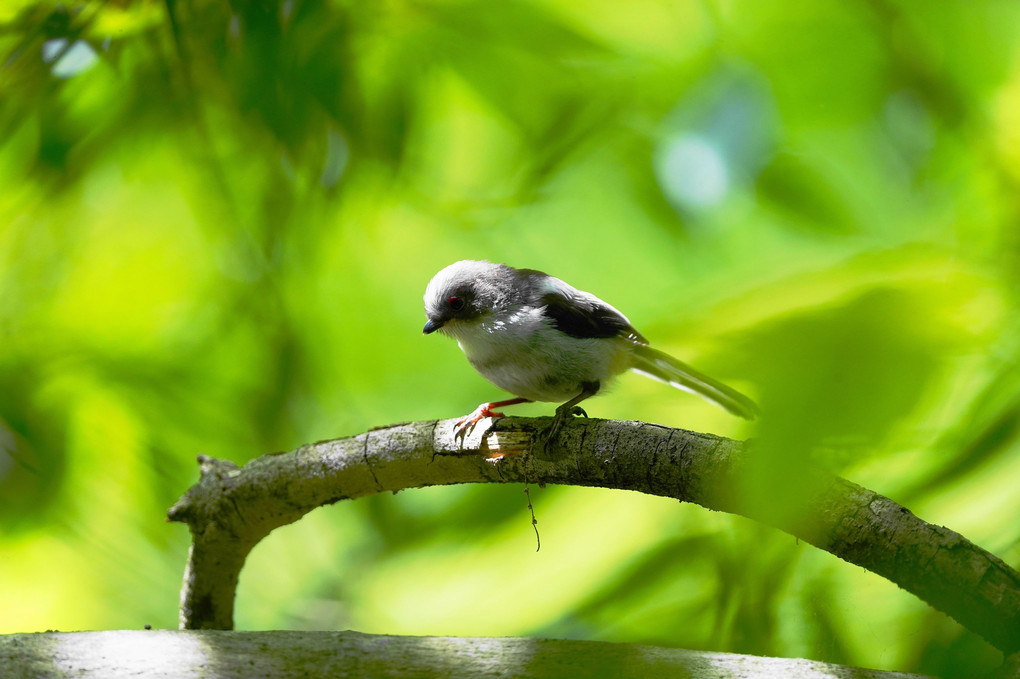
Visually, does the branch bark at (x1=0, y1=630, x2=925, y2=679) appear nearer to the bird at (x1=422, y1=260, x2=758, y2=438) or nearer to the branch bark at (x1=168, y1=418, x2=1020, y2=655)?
the branch bark at (x1=168, y1=418, x2=1020, y2=655)

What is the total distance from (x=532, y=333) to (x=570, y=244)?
16 cm

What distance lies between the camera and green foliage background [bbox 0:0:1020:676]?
143mm

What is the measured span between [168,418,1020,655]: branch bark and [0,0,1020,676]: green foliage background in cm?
2

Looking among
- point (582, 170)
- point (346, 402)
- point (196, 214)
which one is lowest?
point (582, 170)

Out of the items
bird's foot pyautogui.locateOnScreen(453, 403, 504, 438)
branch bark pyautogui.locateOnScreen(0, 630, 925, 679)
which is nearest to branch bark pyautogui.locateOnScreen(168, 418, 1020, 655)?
bird's foot pyautogui.locateOnScreen(453, 403, 504, 438)

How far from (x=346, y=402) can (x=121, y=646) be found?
2.13 ft

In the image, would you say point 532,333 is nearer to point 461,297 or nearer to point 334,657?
point 461,297

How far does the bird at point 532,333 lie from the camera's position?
889 mm

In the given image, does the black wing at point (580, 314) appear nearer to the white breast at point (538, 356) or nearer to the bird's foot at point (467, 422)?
the white breast at point (538, 356)

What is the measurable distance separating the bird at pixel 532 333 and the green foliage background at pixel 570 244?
5 cm

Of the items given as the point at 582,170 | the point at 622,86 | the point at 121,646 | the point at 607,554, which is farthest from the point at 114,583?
the point at 622,86

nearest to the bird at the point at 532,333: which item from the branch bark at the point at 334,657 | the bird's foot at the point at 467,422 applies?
the bird's foot at the point at 467,422

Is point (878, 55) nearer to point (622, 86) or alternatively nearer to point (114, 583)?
point (622, 86)

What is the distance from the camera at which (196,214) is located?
1.05 metres
